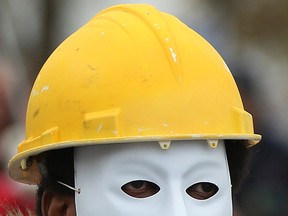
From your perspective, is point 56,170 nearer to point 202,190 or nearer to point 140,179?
point 140,179

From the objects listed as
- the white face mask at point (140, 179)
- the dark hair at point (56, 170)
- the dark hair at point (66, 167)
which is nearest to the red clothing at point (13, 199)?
the dark hair at point (66, 167)

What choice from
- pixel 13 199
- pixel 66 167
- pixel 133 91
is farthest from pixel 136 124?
pixel 13 199

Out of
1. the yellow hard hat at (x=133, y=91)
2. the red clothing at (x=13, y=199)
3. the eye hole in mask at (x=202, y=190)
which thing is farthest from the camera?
the red clothing at (x=13, y=199)

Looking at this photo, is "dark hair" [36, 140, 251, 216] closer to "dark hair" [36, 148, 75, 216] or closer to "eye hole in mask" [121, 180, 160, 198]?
"dark hair" [36, 148, 75, 216]

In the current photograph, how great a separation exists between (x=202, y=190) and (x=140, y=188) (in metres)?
0.21

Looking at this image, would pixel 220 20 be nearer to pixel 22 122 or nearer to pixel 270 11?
pixel 270 11

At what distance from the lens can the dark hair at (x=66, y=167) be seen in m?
2.78

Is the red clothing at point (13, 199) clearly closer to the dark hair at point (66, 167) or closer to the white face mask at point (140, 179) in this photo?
the dark hair at point (66, 167)

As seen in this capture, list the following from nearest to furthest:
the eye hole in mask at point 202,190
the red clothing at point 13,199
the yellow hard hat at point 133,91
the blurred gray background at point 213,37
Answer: the yellow hard hat at point 133,91, the eye hole in mask at point 202,190, the red clothing at point 13,199, the blurred gray background at point 213,37

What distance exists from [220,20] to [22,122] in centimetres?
194

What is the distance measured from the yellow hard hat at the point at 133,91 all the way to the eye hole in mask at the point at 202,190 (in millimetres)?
167

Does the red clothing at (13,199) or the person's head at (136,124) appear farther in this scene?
the red clothing at (13,199)

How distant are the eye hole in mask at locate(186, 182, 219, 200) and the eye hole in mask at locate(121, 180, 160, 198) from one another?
113 mm

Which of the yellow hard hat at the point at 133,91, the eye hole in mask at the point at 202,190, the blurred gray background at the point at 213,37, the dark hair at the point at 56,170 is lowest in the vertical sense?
the eye hole in mask at the point at 202,190
